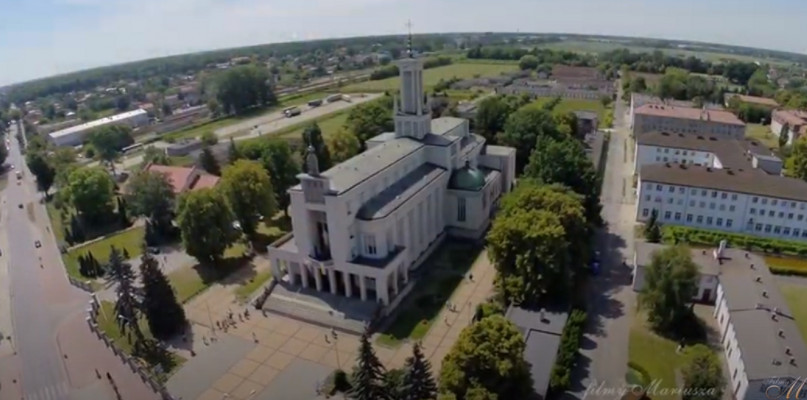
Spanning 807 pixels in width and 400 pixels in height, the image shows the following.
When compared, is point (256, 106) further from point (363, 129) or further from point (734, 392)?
point (734, 392)

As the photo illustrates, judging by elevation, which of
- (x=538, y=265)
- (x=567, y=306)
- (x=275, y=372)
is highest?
(x=538, y=265)

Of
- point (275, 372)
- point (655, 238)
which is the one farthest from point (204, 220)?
point (655, 238)

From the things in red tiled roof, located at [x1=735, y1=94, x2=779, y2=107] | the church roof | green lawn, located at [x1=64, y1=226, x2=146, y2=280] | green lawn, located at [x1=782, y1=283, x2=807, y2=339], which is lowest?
green lawn, located at [x1=782, y1=283, x2=807, y2=339]

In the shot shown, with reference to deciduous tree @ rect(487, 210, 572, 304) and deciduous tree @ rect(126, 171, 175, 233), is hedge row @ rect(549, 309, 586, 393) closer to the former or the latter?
deciduous tree @ rect(487, 210, 572, 304)

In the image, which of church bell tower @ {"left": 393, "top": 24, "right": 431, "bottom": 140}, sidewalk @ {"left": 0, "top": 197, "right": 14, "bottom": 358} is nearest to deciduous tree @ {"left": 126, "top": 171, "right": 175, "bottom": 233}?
sidewalk @ {"left": 0, "top": 197, "right": 14, "bottom": 358}

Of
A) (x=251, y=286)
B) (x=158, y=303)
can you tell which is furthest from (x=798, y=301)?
(x=158, y=303)

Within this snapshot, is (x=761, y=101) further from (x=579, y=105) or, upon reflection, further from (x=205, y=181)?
(x=205, y=181)

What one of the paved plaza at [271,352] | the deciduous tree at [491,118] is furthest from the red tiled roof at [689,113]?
the paved plaza at [271,352]

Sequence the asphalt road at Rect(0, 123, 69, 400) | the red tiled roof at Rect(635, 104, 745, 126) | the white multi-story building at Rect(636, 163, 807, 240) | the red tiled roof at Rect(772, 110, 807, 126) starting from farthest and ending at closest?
1. the red tiled roof at Rect(635, 104, 745, 126)
2. the red tiled roof at Rect(772, 110, 807, 126)
3. the white multi-story building at Rect(636, 163, 807, 240)
4. the asphalt road at Rect(0, 123, 69, 400)
